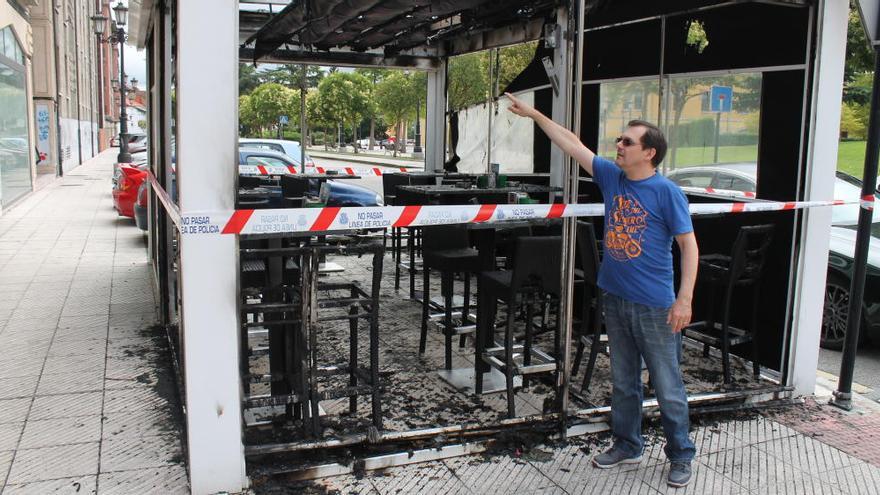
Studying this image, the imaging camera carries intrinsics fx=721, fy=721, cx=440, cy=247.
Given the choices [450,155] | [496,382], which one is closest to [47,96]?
[450,155]

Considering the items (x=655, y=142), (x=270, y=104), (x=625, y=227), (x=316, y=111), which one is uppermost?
(x=270, y=104)

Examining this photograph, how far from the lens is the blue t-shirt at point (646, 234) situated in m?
3.63

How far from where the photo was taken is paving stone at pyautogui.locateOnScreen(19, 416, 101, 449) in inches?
162

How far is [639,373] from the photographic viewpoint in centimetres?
396

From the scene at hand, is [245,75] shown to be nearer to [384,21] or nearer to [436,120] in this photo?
[436,120]

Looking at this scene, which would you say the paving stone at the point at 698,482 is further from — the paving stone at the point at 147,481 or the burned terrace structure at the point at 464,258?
the paving stone at the point at 147,481

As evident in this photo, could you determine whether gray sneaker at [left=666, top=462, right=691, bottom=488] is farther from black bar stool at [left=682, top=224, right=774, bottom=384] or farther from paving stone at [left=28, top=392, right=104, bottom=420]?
paving stone at [left=28, top=392, right=104, bottom=420]

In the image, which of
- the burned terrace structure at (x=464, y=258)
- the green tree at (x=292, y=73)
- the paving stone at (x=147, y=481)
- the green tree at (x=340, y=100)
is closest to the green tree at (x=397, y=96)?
the green tree at (x=340, y=100)

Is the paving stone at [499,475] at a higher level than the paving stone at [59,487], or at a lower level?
lower

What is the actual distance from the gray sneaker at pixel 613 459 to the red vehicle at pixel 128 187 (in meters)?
10.5

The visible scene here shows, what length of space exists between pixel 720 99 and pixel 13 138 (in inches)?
594

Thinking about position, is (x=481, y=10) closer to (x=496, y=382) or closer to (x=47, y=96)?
(x=496, y=382)

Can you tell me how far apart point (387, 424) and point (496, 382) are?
1044mm

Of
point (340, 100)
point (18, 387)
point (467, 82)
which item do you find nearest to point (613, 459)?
point (18, 387)
